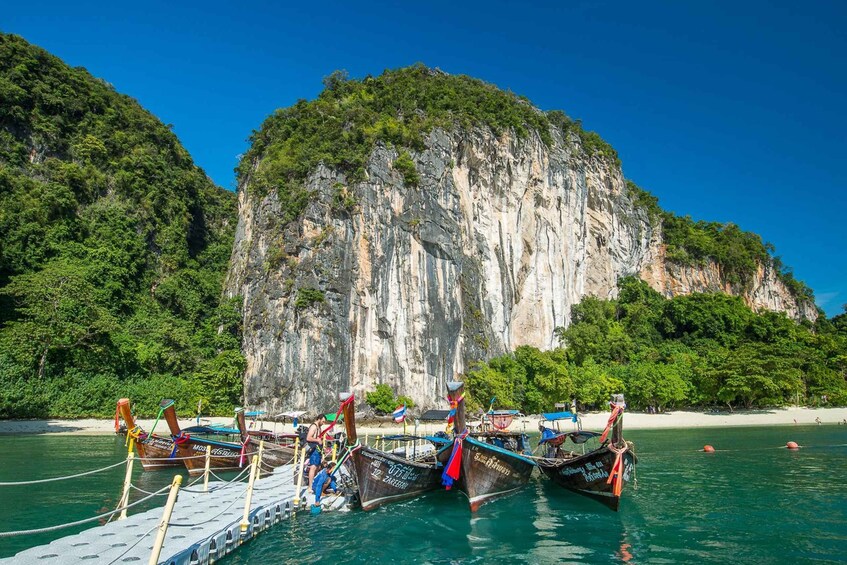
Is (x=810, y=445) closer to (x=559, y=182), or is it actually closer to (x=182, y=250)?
(x=559, y=182)

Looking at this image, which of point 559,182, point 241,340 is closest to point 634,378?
point 559,182

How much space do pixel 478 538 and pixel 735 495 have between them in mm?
10578

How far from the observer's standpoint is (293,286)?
47500 millimetres

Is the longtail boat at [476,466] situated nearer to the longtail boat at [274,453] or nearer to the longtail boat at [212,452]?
the longtail boat at [274,453]

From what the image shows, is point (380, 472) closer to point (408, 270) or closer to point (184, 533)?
point (184, 533)

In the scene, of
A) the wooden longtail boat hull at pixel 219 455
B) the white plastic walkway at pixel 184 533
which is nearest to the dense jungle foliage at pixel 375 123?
the wooden longtail boat hull at pixel 219 455

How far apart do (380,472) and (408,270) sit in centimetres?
3603

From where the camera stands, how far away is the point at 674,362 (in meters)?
60.5

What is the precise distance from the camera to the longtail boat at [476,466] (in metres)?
15.0

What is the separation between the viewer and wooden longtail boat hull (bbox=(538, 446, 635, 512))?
15727 millimetres

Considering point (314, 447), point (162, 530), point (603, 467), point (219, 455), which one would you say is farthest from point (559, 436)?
point (162, 530)

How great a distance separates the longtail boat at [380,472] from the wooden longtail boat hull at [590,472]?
14.5 ft

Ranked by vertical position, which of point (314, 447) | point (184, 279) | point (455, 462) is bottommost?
point (455, 462)

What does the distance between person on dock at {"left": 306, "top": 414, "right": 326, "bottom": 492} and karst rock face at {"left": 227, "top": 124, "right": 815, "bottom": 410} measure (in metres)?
28.7
